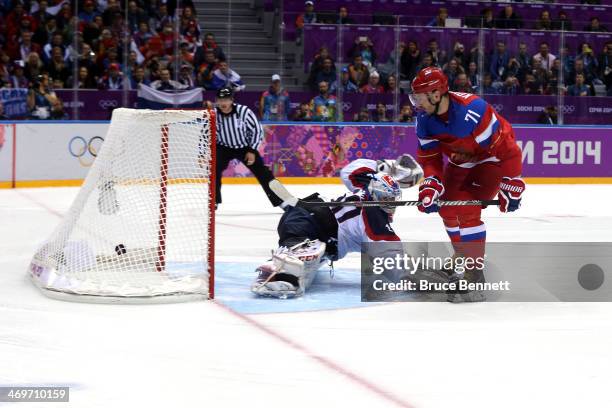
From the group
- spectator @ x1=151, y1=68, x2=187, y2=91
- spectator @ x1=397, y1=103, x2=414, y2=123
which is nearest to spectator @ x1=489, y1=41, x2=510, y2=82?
spectator @ x1=397, y1=103, x2=414, y2=123

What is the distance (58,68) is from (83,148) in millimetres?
1074

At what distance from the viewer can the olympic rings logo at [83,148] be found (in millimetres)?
11570

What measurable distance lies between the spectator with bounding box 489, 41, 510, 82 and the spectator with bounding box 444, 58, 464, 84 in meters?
0.44

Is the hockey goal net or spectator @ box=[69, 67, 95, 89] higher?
spectator @ box=[69, 67, 95, 89]

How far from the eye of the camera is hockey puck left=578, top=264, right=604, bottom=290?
230 inches

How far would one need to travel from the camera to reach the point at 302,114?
1271cm

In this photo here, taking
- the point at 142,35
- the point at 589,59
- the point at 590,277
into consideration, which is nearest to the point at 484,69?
the point at 589,59

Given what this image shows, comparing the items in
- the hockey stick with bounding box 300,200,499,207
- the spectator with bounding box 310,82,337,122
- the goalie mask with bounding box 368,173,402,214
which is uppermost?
the spectator with bounding box 310,82,337,122

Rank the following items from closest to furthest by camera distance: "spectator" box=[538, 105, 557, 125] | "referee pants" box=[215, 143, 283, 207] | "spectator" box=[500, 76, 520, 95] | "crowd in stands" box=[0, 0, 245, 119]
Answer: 1. "referee pants" box=[215, 143, 283, 207]
2. "crowd in stands" box=[0, 0, 245, 119]
3. "spectator" box=[500, 76, 520, 95]
4. "spectator" box=[538, 105, 557, 125]

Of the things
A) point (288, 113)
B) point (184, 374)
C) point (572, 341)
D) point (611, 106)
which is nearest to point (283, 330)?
point (184, 374)

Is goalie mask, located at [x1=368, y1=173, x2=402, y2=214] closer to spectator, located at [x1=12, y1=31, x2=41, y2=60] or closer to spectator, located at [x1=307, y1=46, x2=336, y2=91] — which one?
spectator, located at [x1=307, y1=46, x2=336, y2=91]

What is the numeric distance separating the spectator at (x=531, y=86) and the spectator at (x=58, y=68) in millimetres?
5549

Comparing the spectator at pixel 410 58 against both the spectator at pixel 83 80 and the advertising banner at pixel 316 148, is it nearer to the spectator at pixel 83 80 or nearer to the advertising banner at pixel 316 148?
the advertising banner at pixel 316 148

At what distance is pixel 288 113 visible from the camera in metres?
12.7
